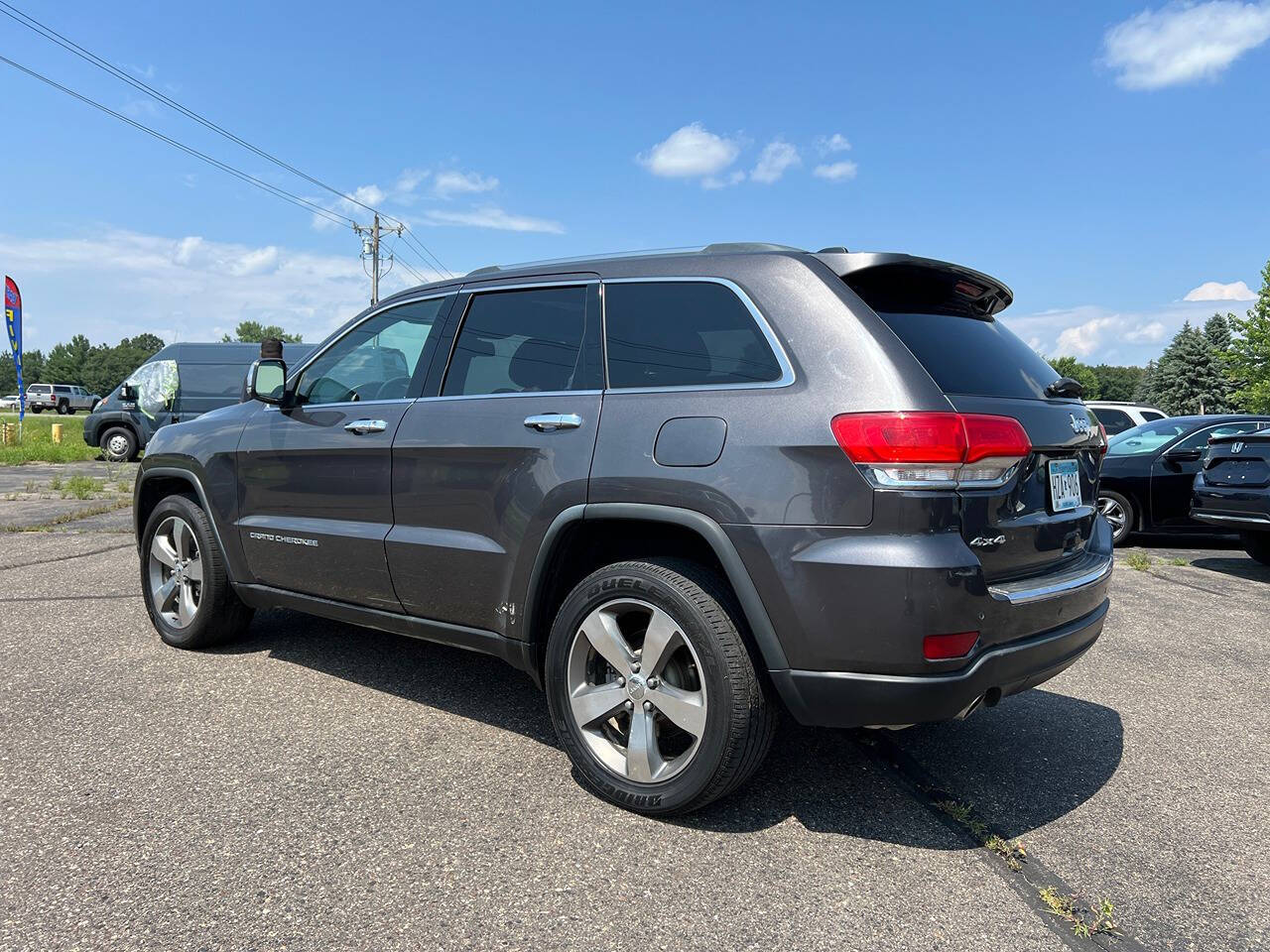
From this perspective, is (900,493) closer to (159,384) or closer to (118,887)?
(118,887)

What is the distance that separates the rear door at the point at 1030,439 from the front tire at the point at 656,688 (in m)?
0.77

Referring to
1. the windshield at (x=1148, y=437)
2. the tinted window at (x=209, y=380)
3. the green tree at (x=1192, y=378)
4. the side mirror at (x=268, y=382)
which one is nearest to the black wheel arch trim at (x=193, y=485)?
the side mirror at (x=268, y=382)

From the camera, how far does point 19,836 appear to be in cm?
256

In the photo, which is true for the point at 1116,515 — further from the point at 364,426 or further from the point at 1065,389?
the point at 364,426

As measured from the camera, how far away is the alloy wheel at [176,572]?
4.52 meters

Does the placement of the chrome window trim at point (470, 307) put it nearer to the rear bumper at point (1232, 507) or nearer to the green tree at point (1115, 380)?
the rear bumper at point (1232, 507)

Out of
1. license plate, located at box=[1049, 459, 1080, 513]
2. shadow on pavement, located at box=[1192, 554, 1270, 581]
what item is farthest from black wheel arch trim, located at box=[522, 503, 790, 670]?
shadow on pavement, located at box=[1192, 554, 1270, 581]

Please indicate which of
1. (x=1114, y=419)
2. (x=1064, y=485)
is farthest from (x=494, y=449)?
(x=1114, y=419)

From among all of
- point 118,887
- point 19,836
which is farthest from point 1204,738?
point 19,836

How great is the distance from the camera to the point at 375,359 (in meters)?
3.93

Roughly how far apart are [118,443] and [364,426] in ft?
56.2

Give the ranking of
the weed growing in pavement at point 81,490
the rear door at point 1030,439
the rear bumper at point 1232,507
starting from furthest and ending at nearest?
the weed growing in pavement at point 81,490
the rear bumper at point 1232,507
the rear door at point 1030,439

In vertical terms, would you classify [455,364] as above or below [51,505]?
above

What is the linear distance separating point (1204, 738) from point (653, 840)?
248 centimetres
